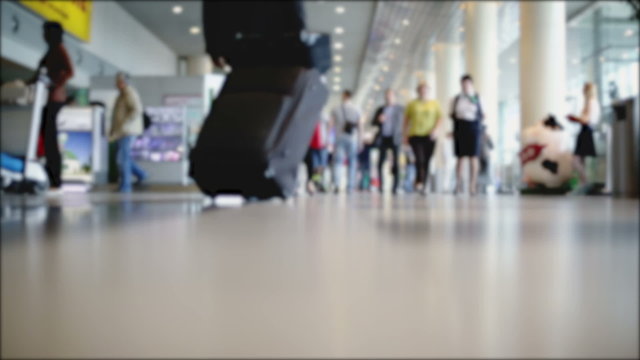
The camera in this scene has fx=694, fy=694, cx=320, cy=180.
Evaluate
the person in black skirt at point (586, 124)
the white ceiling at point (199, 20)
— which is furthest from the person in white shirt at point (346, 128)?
the white ceiling at point (199, 20)

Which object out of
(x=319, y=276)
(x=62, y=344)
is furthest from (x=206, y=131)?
(x=62, y=344)

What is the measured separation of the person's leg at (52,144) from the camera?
6625mm

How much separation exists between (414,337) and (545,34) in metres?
14.2

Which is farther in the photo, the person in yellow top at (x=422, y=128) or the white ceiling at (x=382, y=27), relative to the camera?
the white ceiling at (x=382, y=27)

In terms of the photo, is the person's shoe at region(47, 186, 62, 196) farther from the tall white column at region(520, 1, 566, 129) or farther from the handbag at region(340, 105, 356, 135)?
the tall white column at region(520, 1, 566, 129)

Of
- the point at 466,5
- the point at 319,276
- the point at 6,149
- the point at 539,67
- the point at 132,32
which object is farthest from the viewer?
the point at 132,32

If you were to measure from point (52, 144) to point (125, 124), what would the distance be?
11.0 ft

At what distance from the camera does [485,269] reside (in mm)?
816

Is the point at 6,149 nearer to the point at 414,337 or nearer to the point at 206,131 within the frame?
the point at 206,131

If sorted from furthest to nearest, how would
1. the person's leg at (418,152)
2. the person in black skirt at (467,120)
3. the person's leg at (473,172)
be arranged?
the person's leg at (418,152) < the person's leg at (473,172) < the person in black skirt at (467,120)

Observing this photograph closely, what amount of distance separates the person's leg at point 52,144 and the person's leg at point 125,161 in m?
3.43

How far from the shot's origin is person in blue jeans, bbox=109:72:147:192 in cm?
1007

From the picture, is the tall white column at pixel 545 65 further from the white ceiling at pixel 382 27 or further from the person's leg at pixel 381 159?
the white ceiling at pixel 382 27

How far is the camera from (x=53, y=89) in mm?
6602
